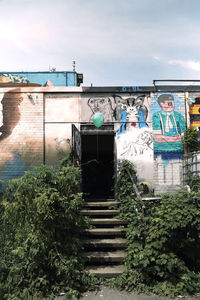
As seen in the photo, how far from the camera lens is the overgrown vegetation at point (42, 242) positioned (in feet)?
14.5

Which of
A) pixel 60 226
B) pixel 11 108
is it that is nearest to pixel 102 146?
pixel 11 108

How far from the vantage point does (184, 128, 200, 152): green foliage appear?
25.9ft

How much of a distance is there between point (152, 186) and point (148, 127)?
195cm

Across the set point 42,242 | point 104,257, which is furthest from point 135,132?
point 42,242

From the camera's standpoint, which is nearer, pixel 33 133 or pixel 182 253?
pixel 182 253

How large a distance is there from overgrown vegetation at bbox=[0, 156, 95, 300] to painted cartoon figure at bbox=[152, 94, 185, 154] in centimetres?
400

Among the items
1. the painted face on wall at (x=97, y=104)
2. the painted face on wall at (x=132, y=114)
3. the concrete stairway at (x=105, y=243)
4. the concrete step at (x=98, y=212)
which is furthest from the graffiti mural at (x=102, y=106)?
the concrete step at (x=98, y=212)

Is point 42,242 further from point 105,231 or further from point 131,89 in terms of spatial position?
point 131,89

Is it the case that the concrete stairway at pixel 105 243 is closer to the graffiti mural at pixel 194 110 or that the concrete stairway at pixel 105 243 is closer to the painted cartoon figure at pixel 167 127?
the painted cartoon figure at pixel 167 127

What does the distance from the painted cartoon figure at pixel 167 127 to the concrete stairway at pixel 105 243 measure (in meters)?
2.63

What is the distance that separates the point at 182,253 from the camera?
16.3ft

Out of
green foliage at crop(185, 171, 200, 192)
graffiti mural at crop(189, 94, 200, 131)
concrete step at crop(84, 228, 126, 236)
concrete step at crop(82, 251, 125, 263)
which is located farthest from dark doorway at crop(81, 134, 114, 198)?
concrete step at crop(82, 251, 125, 263)

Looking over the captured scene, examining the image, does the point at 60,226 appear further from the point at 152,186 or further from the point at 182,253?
the point at 152,186

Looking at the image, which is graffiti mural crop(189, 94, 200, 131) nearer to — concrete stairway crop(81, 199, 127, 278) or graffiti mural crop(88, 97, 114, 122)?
graffiti mural crop(88, 97, 114, 122)
